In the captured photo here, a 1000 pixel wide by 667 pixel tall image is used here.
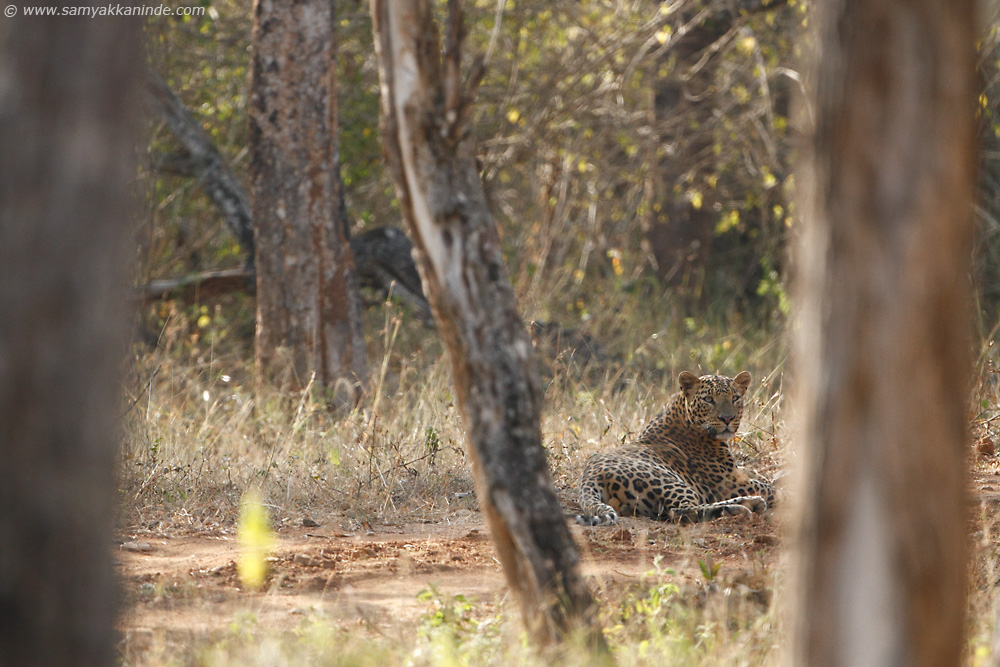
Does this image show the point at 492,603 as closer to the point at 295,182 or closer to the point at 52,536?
the point at 52,536

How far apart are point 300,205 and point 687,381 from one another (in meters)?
3.53

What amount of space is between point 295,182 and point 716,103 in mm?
4963

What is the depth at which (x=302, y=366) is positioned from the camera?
7.95 meters

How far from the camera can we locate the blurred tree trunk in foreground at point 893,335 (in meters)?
1.98

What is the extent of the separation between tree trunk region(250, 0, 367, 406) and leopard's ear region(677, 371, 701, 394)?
2.82 m

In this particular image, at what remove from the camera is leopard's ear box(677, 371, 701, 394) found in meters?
5.80

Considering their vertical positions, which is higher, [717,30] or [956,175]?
[717,30]

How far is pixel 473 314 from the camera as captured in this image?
9.50 feet

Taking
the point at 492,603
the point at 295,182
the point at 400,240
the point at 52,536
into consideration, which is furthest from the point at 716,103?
the point at 52,536

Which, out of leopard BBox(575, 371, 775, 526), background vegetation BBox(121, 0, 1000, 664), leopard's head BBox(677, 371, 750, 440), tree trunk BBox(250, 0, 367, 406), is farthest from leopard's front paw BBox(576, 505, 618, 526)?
tree trunk BBox(250, 0, 367, 406)

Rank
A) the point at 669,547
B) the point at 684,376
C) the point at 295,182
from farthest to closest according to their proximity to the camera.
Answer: the point at 295,182 → the point at 684,376 → the point at 669,547

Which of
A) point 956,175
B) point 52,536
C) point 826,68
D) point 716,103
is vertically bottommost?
point 52,536

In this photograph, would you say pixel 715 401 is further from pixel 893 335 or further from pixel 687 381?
pixel 893 335

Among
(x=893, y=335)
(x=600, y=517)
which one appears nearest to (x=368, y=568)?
(x=600, y=517)
